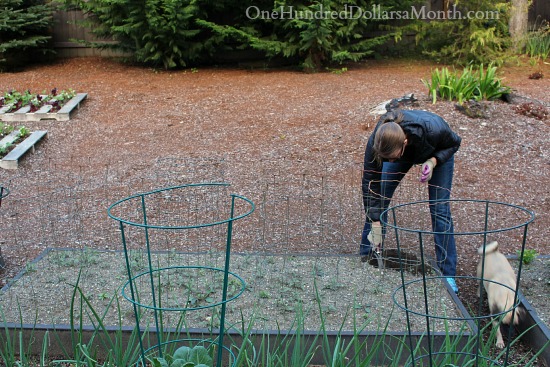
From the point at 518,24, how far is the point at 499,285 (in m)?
7.68

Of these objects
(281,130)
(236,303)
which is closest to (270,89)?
(281,130)

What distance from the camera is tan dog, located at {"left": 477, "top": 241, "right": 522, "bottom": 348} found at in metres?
3.30

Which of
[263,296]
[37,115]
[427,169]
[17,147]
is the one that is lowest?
[263,296]

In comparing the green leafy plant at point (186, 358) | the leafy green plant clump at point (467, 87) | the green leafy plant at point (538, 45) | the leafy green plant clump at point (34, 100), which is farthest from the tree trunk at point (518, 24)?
the green leafy plant at point (186, 358)

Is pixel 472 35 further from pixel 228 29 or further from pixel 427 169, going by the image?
pixel 427 169

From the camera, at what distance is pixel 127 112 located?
770 cm

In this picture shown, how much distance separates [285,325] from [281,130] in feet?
12.8

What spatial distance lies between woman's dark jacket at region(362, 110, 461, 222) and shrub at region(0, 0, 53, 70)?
7.29 meters

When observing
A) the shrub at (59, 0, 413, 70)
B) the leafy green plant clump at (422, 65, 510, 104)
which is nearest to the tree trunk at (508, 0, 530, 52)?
the shrub at (59, 0, 413, 70)

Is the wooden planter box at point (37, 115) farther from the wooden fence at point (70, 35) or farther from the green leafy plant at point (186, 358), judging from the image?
the green leafy plant at point (186, 358)

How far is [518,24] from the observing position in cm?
993

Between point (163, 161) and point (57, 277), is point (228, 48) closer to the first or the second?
point (163, 161)

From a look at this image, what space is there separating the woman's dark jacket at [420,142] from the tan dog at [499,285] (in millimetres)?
620

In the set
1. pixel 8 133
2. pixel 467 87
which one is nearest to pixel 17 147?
pixel 8 133
